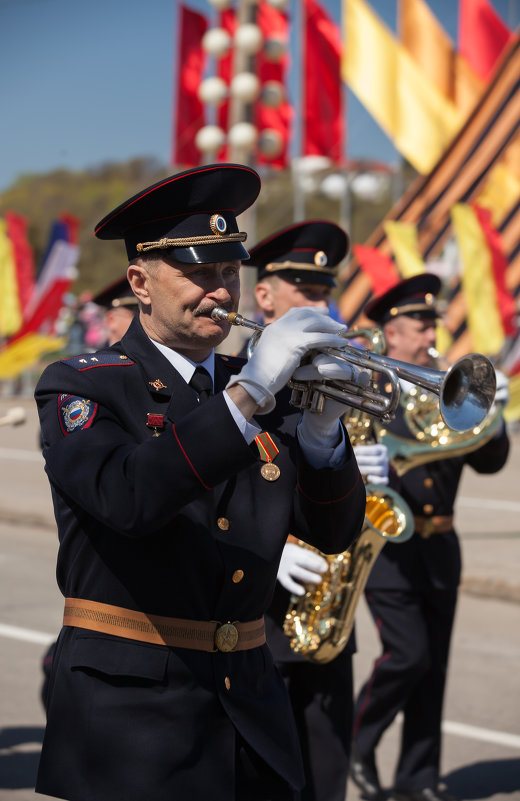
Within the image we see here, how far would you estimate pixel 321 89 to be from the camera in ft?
57.1

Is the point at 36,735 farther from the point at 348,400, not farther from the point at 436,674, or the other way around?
the point at 348,400

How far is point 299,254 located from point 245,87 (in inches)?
303

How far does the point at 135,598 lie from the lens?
233cm

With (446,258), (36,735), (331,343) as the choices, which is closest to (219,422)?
(331,343)

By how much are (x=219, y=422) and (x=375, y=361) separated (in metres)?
0.41

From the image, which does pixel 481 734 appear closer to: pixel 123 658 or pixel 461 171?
pixel 123 658

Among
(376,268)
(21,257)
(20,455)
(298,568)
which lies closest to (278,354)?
(298,568)

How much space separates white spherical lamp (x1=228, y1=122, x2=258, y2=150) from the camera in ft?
38.2

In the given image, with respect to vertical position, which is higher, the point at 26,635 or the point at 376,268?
the point at 376,268

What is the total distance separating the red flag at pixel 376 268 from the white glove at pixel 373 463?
16.7 feet

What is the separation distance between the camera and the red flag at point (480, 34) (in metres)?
23.0

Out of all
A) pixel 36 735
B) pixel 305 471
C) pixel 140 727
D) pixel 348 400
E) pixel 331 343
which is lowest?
pixel 36 735

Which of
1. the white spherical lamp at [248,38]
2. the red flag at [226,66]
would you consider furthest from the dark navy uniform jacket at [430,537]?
the red flag at [226,66]

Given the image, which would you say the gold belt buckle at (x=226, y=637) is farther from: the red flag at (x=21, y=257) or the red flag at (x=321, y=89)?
the red flag at (x=21, y=257)
